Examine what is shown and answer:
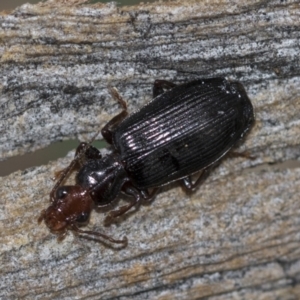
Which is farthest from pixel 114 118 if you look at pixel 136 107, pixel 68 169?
pixel 68 169

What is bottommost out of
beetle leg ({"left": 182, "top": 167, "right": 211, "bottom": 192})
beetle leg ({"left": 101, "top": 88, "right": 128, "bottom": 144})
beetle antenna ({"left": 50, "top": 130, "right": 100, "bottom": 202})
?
beetle leg ({"left": 182, "top": 167, "right": 211, "bottom": 192})

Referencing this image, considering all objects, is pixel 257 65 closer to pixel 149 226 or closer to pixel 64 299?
pixel 149 226

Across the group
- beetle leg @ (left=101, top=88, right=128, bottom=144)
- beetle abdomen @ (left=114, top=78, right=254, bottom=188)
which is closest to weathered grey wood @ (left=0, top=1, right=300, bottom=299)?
beetle leg @ (left=101, top=88, right=128, bottom=144)

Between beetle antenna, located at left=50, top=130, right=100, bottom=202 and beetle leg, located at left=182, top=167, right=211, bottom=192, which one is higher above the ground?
beetle antenna, located at left=50, top=130, right=100, bottom=202

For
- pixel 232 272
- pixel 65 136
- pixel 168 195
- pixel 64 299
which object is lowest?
pixel 232 272

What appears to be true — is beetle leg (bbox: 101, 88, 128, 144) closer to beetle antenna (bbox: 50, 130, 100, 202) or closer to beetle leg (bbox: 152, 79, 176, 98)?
beetle antenna (bbox: 50, 130, 100, 202)

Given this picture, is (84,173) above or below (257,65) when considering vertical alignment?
below

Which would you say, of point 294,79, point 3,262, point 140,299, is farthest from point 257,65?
point 3,262
